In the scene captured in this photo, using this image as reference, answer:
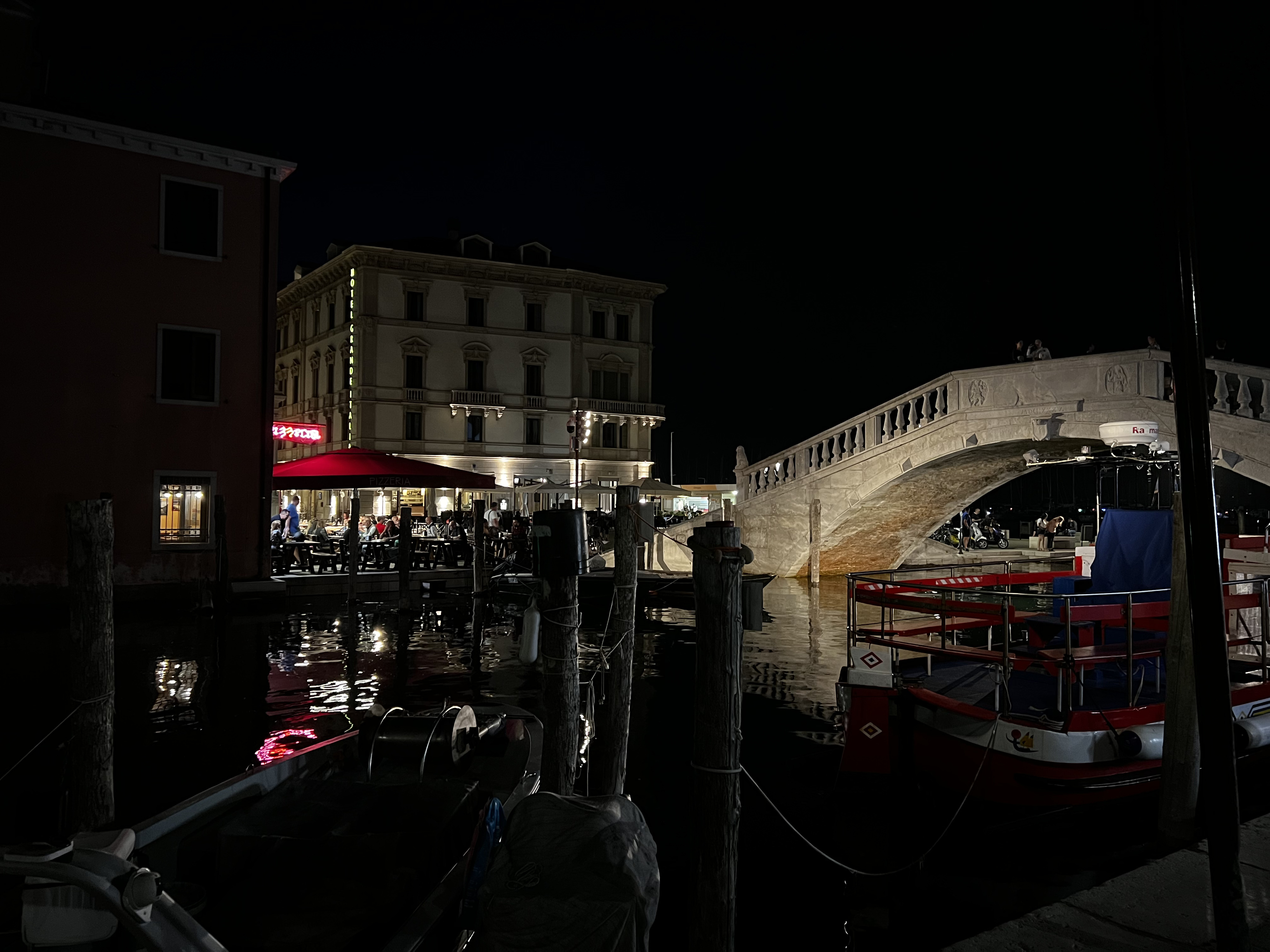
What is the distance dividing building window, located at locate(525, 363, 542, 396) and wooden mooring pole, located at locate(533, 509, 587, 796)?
32331mm

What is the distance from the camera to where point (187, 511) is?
15609 mm

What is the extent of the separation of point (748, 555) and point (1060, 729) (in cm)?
303

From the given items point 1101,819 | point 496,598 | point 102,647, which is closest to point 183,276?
point 496,598

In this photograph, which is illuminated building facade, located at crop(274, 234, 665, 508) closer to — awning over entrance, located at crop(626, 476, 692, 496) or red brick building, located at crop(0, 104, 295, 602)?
awning over entrance, located at crop(626, 476, 692, 496)

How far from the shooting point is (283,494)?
108ft

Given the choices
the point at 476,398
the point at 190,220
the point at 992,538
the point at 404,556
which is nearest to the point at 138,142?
the point at 190,220

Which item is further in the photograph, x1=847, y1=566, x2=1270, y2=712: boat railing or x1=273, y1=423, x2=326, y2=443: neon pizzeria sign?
x1=273, y1=423, x2=326, y2=443: neon pizzeria sign

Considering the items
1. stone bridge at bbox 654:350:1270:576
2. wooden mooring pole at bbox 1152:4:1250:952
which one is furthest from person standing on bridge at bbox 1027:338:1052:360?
wooden mooring pole at bbox 1152:4:1250:952

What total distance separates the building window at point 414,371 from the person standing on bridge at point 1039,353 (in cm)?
2436

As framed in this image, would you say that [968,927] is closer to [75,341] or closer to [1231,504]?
[75,341]

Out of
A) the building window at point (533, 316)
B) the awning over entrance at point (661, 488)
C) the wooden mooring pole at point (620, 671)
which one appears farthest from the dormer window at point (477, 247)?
the wooden mooring pole at point (620, 671)

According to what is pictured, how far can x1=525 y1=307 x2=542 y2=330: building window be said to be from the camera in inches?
1486

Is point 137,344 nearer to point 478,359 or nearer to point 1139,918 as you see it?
point 1139,918

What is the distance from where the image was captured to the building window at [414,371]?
3562 centimetres
